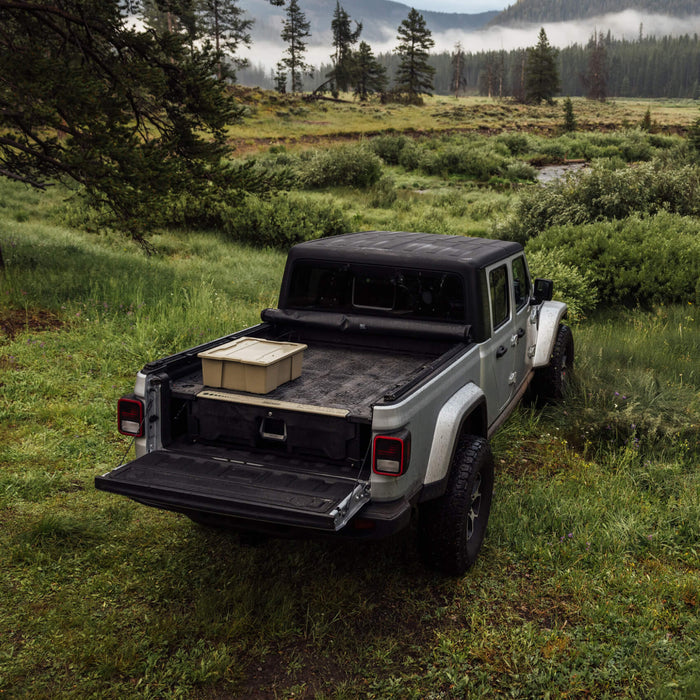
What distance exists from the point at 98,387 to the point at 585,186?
490 inches

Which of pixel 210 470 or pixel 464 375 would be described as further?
pixel 464 375

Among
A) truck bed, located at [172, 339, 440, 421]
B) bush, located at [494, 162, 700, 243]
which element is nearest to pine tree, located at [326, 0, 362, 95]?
bush, located at [494, 162, 700, 243]

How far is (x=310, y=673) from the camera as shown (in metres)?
3.67

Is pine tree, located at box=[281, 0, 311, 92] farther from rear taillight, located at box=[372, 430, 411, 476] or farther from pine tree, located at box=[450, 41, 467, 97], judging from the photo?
rear taillight, located at box=[372, 430, 411, 476]

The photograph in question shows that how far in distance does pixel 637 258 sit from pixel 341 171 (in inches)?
625

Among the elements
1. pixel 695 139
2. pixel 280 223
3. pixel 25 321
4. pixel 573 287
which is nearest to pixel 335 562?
pixel 25 321

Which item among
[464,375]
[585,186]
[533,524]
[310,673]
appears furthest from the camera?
[585,186]

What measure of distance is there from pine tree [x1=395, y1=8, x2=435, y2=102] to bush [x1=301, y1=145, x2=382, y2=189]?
69313 millimetres

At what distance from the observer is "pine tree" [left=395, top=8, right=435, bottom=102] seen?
90875 mm

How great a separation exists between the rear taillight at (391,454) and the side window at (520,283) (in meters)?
2.84

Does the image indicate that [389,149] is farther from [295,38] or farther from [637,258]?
[295,38]

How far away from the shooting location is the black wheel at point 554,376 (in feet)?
23.1

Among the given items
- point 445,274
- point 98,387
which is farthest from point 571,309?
point 98,387

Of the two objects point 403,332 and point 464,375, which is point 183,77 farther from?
point 464,375
